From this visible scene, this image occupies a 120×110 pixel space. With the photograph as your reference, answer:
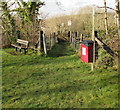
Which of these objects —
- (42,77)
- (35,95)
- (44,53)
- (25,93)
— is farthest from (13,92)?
(44,53)

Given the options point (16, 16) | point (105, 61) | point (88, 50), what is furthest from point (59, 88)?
point (16, 16)

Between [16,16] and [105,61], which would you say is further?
[16,16]

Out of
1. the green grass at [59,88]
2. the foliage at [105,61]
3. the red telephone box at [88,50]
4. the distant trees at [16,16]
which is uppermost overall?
the distant trees at [16,16]

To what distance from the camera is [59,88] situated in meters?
5.04

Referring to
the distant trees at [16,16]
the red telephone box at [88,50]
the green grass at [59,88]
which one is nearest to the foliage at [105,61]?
the green grass at [59,88]

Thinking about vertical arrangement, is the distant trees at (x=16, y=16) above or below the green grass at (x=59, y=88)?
above

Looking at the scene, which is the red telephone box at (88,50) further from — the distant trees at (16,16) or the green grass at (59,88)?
the distant trees at (16,16)

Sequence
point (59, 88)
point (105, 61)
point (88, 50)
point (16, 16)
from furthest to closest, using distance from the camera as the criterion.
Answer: point (16, 16) → point (105, 61) → point (88, 50) → point (59, 88)

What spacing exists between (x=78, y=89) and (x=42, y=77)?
73.7 inches

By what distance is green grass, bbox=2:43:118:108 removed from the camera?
13.4 ft

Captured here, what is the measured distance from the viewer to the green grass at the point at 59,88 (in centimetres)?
407

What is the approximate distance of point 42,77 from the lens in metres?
6.33

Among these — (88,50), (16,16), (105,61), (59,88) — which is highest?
(16,16)

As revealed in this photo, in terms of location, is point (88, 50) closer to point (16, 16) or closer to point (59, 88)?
point (59, 88)
